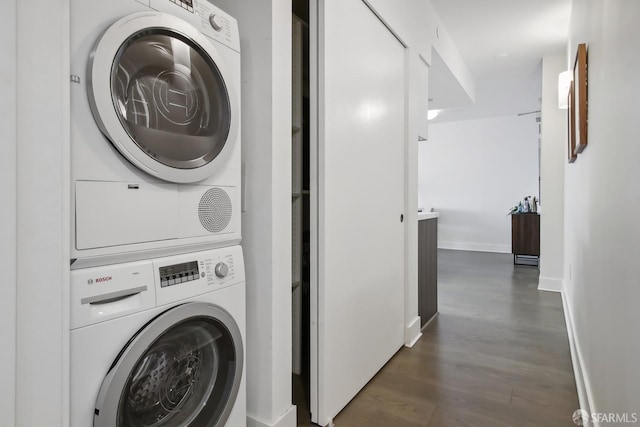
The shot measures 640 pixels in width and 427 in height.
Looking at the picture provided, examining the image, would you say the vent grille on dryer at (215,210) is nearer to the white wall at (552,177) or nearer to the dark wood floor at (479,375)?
the dark wood floor at (479,375)

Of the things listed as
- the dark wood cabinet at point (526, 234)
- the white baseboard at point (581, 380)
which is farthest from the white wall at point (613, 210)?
the dark wood cabinet at point (526, 234)

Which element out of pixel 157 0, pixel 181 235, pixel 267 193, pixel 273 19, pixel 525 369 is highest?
pixel 273 19

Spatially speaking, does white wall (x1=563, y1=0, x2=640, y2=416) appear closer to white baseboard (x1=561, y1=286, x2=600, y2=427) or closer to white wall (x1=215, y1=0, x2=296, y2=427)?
white baseboard (x1=561, y1=286, x2=600, y2=427)

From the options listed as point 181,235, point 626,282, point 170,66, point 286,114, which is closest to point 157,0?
point 170,66

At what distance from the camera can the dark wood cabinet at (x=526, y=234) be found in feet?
17.3

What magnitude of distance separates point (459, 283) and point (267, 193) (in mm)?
3589

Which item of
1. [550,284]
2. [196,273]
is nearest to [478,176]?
[550,284]

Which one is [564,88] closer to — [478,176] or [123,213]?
[123,213]

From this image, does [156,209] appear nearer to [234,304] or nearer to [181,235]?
[181,235]

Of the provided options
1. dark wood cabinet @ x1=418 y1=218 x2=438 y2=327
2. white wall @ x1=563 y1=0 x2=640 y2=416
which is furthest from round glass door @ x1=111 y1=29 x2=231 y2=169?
dark wood cabinet @ x1=418 y1=218 x2=438 y2=327

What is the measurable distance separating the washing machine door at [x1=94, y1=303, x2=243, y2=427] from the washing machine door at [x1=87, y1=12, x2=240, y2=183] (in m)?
0.44

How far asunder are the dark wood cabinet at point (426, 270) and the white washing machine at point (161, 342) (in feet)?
6.05

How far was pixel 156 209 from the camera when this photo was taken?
1.03 metres

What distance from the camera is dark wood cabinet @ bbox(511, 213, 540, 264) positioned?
529cm
